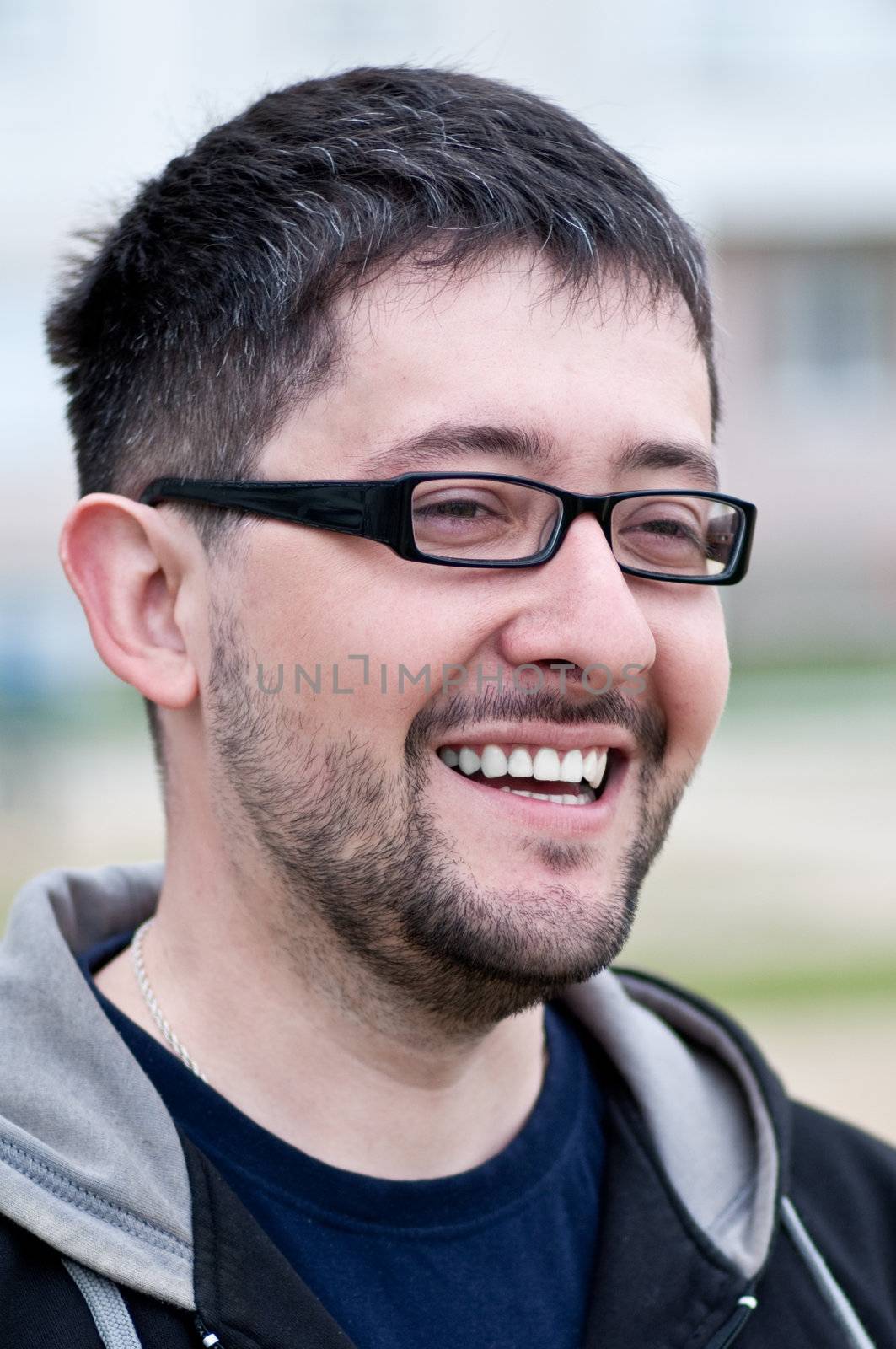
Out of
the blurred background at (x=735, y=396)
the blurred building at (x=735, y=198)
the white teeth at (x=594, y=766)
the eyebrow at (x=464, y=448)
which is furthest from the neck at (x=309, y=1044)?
the blurred building at (x=735, y=198)

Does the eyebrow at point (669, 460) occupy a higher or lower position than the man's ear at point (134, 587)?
higher

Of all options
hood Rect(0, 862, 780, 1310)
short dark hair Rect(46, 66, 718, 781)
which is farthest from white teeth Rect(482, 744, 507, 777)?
hood Rect(0, 862, 780, 1310)

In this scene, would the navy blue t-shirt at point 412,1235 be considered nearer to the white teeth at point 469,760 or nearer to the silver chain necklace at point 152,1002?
the silver chain necklace at point 152,1002

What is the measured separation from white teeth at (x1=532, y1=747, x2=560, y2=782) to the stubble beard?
0.21 feet

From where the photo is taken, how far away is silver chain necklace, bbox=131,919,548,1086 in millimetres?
1983

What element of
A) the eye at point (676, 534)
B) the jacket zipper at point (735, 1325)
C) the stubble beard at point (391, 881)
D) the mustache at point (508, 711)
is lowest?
the jacket zipper at point (735, 1325)

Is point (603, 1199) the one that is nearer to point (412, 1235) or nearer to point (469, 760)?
point (412, 1235)

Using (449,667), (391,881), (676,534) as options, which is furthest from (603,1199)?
(676,534)

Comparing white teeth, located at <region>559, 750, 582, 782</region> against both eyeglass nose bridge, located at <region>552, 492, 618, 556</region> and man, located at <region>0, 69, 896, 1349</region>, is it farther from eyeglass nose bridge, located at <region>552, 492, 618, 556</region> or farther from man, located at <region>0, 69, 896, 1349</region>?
eyeglass nose bridge, located at <region>552, 492, 618, 556</region>

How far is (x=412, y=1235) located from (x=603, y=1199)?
13.7 inches

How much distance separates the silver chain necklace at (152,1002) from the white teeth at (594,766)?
69cm

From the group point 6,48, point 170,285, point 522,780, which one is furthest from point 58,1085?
point 6,48

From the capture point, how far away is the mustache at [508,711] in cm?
187

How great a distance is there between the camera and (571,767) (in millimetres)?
1958
